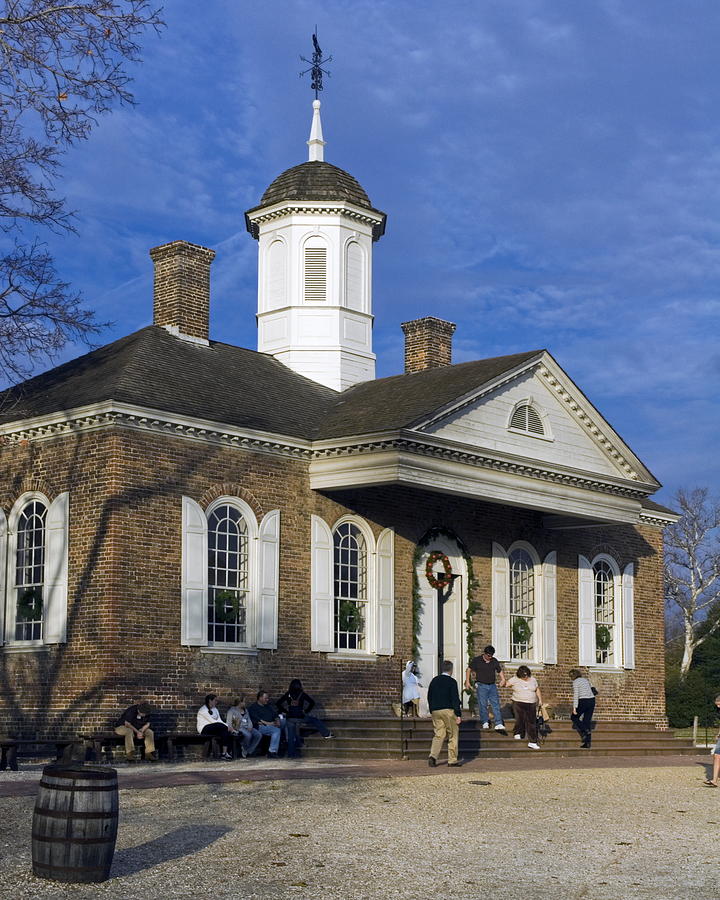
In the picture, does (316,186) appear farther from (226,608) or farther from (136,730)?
(136,730)

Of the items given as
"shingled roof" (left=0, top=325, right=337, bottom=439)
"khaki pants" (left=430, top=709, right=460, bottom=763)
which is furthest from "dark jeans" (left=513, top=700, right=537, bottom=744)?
"shingled roof" (left=0, top=325, right=337, bottom=439)

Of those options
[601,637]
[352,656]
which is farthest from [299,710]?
[601,637]

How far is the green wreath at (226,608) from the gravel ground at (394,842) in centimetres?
622

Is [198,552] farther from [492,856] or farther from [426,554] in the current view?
[492,856]

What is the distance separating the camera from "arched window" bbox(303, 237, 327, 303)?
29.8 meters

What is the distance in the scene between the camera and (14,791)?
14438 mm

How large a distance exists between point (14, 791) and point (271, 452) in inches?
399

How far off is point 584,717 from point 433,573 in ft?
13.0

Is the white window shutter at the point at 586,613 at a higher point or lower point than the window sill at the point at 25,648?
higher

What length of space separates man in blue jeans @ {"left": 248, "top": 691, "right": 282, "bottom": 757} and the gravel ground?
439 cm

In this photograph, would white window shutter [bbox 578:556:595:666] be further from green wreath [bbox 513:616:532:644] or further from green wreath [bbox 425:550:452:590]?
green wreath [bbox 425:550:452:590]

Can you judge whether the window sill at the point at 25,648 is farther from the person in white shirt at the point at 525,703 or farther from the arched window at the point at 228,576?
the person in white shirt at the point at 525,703

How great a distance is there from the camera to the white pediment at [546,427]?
80.9 feet

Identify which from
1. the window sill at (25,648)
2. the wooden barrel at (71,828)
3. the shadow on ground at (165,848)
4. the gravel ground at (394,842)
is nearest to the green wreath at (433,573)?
the window sill at (25,648)
